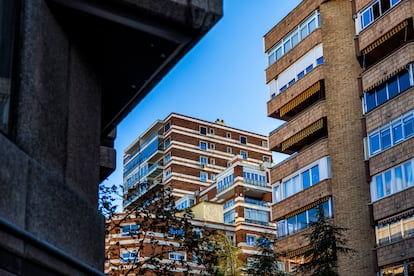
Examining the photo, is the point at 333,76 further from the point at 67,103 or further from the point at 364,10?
the point at 67,103

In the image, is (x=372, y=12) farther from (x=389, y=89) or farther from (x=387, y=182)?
(x=387, y=182)

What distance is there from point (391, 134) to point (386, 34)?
407cm

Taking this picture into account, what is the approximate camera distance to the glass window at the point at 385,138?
99.0 ft

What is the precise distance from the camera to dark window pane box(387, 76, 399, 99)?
99.3 feet

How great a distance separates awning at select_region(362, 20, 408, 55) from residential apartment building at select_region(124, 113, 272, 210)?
45874mm

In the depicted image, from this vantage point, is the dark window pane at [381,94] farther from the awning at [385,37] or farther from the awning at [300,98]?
the awning at [300,98]

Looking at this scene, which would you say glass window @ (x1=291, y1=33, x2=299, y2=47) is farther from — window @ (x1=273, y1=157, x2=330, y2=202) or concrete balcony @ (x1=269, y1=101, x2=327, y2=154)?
window @ (x1=273, y1=157, x2=330, y2=202)

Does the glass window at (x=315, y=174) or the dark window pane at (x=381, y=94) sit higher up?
the dark window pane at (x=381, y=94)

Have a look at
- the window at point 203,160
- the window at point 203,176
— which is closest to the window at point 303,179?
the window at point 203,176

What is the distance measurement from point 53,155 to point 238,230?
6443 cm

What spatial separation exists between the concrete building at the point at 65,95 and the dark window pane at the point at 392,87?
24288 millimetres

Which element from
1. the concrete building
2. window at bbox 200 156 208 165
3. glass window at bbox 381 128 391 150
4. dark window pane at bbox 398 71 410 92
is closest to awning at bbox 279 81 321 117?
glass window at bbox 381 128 391 150

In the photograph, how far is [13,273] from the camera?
475 cm

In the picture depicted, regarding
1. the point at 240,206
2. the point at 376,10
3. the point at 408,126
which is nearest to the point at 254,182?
the point at 240,206
